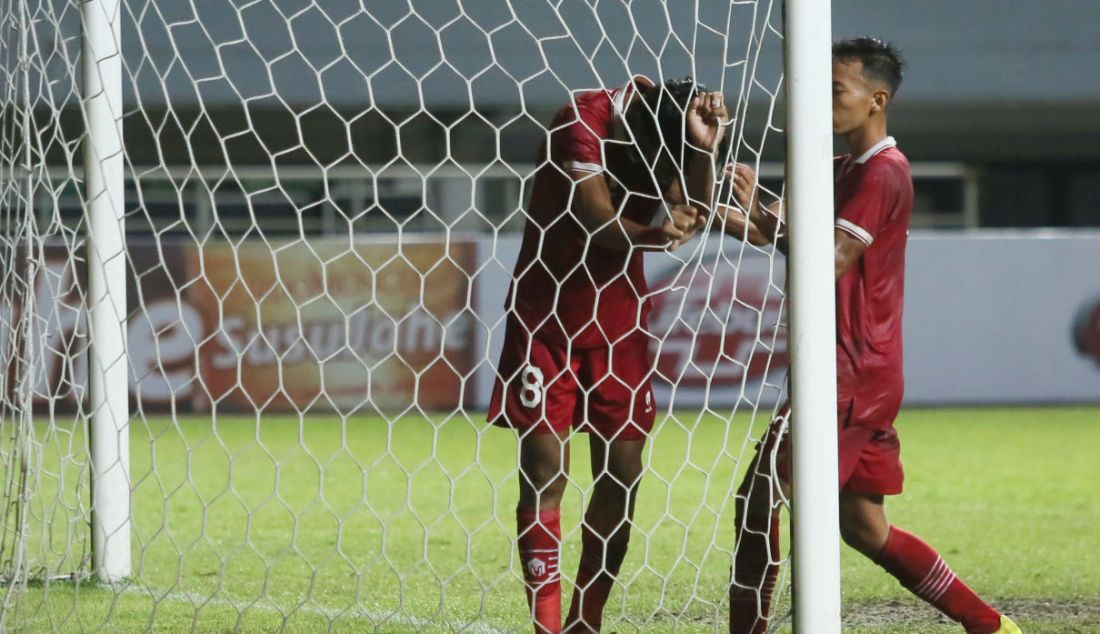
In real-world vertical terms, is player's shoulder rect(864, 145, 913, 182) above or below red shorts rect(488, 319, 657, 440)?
above

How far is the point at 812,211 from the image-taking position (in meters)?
2.85

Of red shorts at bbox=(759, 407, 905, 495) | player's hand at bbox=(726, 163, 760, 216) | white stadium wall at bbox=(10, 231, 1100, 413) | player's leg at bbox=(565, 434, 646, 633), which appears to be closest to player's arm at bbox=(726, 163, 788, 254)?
player's hand at bbox=(726, 163, 760, 216)

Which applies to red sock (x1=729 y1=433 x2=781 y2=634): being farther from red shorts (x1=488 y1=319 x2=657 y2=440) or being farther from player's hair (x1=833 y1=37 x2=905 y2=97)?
player's hair (x1=833 y1=37 x2=905 y2=97)

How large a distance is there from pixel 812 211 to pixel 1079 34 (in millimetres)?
15146

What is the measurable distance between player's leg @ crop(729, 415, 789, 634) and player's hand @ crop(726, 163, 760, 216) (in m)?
0.48

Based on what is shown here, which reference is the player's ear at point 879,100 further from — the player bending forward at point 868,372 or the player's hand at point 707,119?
the player's hand at point 707,119

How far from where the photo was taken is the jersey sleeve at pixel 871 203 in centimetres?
325

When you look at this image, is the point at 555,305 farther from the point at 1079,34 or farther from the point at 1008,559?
the point at 1079,34

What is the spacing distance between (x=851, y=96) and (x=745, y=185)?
1.24 feet

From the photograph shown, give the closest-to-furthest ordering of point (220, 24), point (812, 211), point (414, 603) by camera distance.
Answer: point (812, 211)
point (414, 603)
point (220, 24)

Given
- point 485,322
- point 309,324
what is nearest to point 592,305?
point 309,324

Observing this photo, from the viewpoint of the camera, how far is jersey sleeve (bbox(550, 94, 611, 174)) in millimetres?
3189

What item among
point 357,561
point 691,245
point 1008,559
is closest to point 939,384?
point 691,245

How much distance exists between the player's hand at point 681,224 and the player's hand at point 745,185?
4.4 inches
